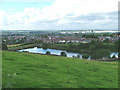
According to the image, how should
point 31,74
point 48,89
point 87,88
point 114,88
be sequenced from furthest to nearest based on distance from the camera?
point 31,74
point 114,88
point 87,88
point 48,89

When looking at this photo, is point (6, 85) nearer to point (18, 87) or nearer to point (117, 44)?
point (18, 87)

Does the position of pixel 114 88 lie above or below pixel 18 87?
below

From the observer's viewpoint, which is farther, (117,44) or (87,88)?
(117,44)

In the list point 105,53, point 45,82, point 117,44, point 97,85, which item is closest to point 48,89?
point 45,82

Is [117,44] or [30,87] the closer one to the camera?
[30,87]

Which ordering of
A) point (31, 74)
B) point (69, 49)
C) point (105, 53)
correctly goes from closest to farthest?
1. point (31, 74)
2. point (105, 53)
3. point (69, 49)

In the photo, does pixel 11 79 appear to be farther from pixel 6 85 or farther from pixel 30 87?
pixel 30 87

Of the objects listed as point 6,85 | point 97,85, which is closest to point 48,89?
point 6,85

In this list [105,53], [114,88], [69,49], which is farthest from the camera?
[69,49]

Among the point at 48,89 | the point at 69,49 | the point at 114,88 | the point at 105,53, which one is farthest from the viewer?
the point at 69,49
